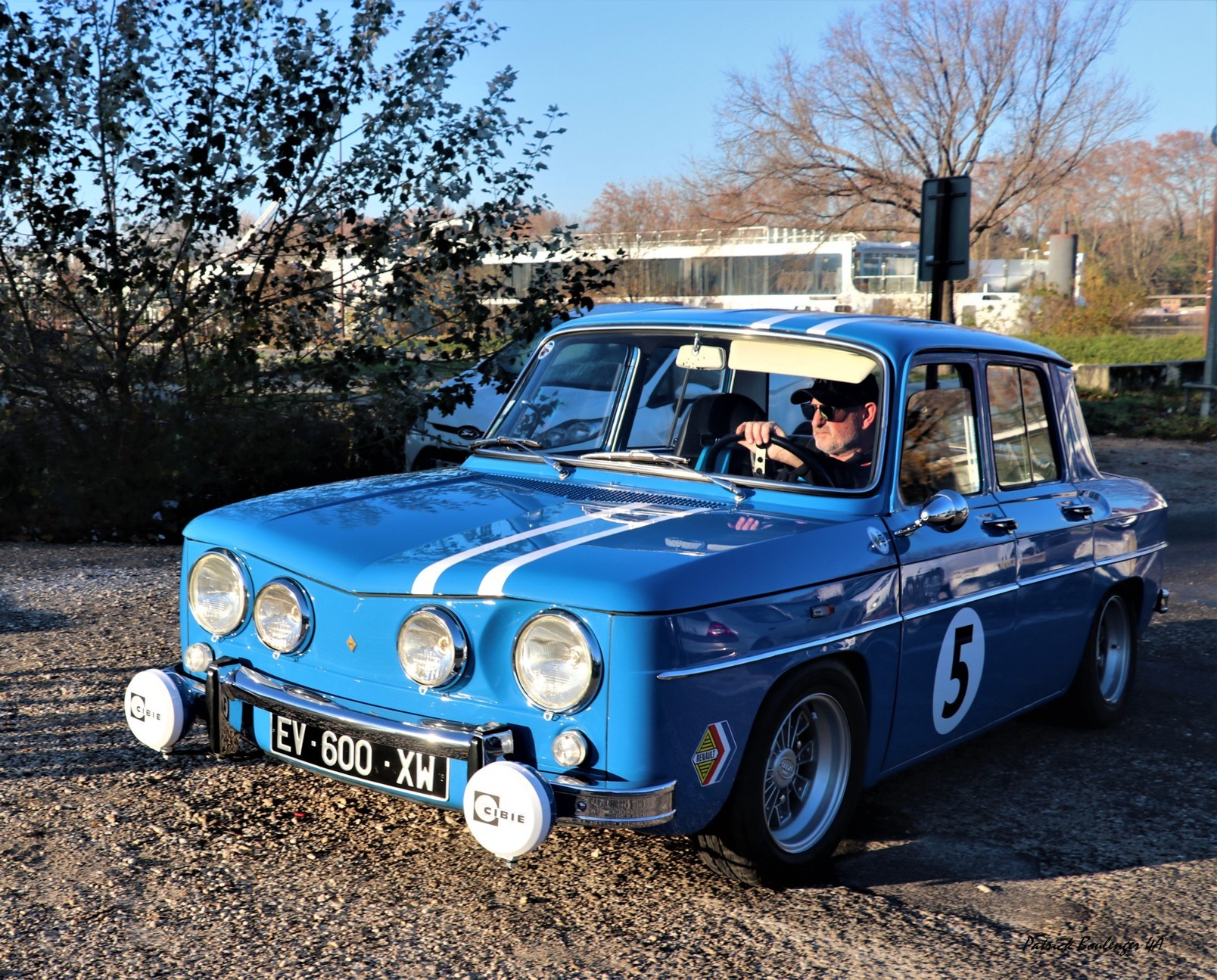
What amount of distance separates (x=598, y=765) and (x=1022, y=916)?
1387 mm

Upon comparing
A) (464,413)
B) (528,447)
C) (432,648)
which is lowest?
(432,648)

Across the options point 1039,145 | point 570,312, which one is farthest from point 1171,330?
point 570,312

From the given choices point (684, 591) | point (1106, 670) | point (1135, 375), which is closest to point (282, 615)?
point (684, 591)

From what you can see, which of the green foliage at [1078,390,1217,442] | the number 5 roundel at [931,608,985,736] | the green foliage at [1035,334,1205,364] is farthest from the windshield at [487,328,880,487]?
the green foliage at [1035,334,1205,364]

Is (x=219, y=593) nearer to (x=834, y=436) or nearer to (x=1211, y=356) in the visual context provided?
(x=834, y=436)

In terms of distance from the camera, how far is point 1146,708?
604 cm

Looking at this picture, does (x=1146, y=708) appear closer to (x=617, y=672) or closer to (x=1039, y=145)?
(x=617, y=672)

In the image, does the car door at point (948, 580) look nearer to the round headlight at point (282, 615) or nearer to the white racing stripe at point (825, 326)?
the white racing stripe at point (825, 326)

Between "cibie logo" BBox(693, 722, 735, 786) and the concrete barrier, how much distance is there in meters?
19.6

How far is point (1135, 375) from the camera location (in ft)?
73.6

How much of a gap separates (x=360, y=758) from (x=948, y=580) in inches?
79.9

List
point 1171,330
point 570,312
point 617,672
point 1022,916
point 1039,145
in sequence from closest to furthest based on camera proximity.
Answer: point 617,672 → point 1022,916 → point 570,312 → point 1039,145 → point 1171,330

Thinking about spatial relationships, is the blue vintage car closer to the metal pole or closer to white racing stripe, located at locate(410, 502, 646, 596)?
white racing stripe, located at locate(410, 502, 646, 596)

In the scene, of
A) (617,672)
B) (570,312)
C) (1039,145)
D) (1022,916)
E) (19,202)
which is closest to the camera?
(617,672)
